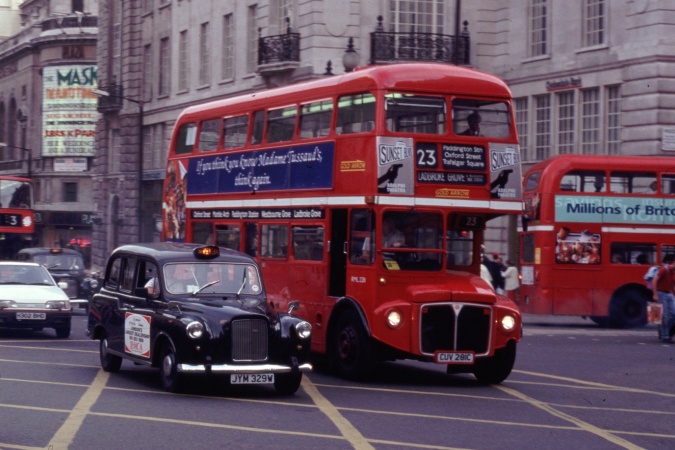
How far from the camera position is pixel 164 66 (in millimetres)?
53688

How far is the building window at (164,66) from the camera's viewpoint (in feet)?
174

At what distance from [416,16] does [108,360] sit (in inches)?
999

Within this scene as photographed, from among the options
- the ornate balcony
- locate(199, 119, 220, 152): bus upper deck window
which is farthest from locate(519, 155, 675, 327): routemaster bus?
the ornate balcony

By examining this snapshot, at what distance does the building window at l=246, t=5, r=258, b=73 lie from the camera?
4491 cm

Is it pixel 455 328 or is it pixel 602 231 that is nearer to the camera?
pixel 455 328

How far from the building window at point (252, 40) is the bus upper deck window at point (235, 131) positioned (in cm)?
2282

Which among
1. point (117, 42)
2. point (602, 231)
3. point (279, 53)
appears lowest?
point (602, 231)

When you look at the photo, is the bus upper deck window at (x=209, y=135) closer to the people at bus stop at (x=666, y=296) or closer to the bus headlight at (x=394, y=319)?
the bus headlight at (x=394, y=319)

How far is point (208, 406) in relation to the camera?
547 inches

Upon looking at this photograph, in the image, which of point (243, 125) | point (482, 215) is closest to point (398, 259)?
point (482, 215)

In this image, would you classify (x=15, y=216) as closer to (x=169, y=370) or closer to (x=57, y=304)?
(x=57, y=304)

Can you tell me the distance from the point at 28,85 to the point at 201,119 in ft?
224

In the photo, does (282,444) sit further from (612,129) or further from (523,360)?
(612,129)

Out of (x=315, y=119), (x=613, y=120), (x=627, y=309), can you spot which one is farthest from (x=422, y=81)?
(x=613, y=120)
